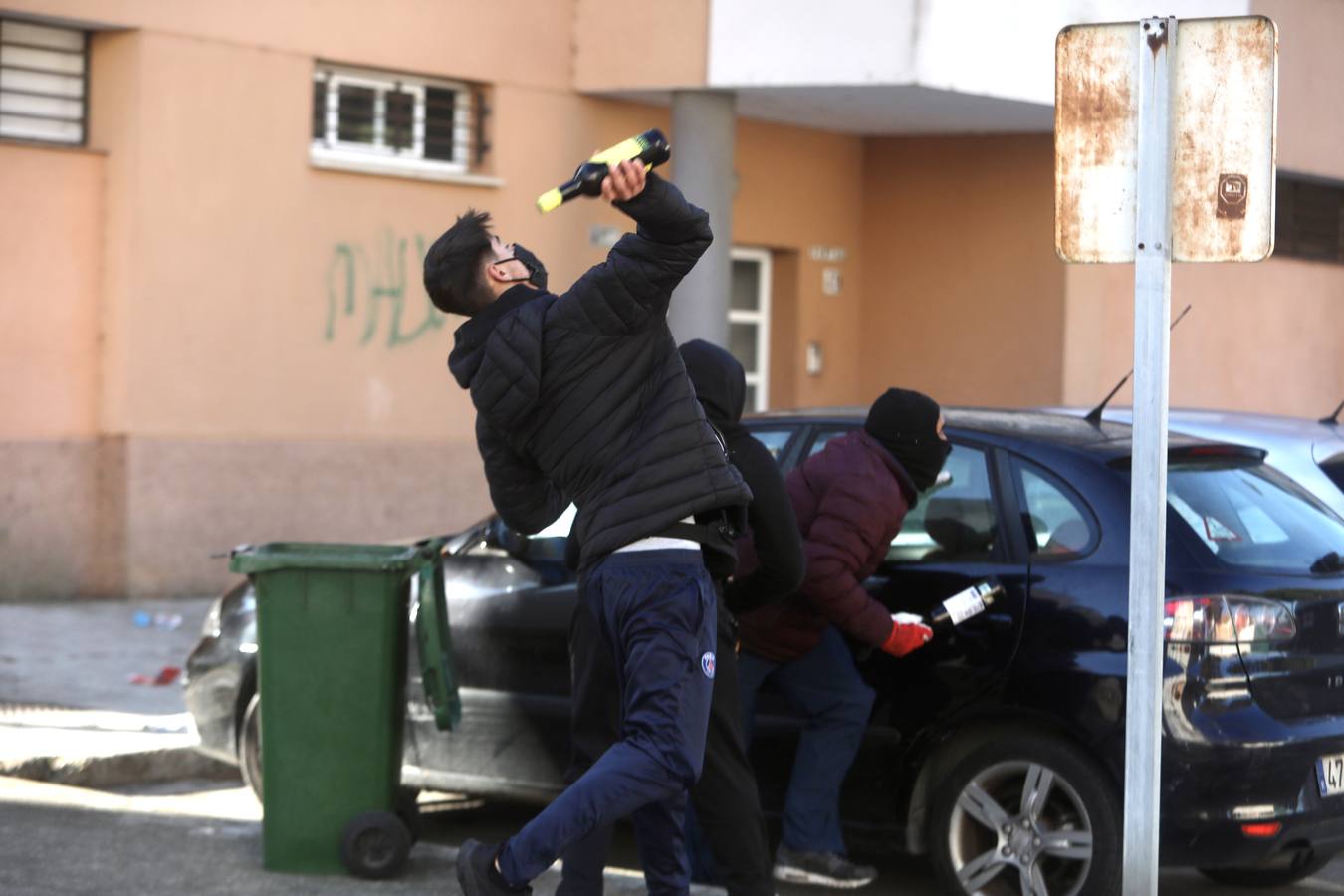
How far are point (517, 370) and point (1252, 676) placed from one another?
2231 millimetres

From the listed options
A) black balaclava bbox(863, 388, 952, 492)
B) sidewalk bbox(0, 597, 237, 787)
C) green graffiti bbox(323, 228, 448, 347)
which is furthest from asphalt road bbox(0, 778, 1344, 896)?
green graffiti bbox(323, 228, 448, 347)

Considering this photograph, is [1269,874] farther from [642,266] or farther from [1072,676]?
[642,266]

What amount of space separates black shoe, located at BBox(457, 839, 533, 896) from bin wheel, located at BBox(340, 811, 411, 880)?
1327 mm

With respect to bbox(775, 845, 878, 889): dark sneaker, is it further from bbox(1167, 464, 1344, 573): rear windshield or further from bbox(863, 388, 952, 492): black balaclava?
bbox(1167, 464, 1344, 573): rear windshield

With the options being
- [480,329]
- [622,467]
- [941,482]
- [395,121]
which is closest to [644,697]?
[622,467]

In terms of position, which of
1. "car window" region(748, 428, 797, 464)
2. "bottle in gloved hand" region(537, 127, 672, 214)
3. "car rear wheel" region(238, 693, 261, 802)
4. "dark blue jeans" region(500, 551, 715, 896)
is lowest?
"car rear wheel" region(238, 693, 261, 802)

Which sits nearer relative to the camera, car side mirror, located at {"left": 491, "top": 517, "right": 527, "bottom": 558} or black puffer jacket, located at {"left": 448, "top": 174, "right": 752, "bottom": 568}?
black puffer jacket, located at {"left": 448, "top": 174, "right": 752, "bottom": 568}

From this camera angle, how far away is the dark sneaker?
6.01 meters

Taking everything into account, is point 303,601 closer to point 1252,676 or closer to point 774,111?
point 1252,676

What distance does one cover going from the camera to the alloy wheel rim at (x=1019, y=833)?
562cm

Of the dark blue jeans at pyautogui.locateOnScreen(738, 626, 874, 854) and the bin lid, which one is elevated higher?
the bin lid

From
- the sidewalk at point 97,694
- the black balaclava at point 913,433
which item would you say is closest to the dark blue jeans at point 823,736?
the black balaclava at point 913,433

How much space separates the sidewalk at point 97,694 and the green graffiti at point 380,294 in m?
2.15

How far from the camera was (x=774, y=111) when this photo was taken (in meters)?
14.5
